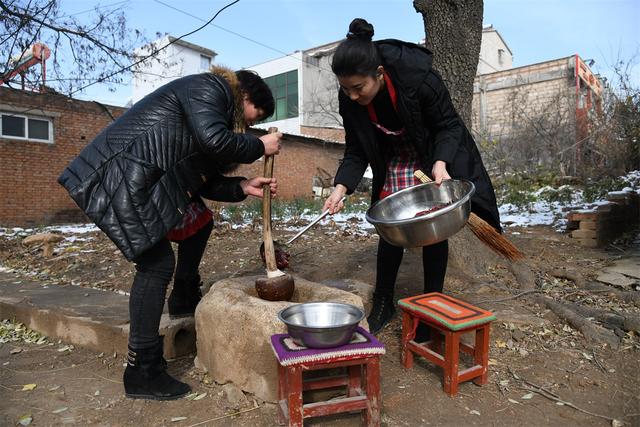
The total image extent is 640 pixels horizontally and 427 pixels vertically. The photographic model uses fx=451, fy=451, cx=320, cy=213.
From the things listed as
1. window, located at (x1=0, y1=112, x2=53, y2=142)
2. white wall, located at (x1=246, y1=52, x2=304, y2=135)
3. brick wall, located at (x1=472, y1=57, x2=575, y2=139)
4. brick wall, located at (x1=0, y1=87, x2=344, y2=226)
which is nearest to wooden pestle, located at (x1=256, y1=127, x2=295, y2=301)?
brick wall, located at (x1=0, y1=87, x2=344, y2=226)

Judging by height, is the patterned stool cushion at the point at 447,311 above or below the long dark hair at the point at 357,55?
below

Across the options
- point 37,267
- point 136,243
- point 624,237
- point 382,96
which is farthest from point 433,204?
point 37,267

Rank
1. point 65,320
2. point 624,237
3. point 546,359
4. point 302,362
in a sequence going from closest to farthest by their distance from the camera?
point 302,362
point 546,359
point 65,320
point 624,237

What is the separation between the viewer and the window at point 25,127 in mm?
10852

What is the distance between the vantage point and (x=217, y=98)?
2078 mm

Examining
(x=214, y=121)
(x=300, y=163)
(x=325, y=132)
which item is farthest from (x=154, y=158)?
(x=325, y=132)

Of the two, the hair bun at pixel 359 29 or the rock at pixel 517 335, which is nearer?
the hair bun at pixel 359 29

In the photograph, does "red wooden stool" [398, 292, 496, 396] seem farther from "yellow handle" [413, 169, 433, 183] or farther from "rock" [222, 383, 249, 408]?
"rock" [222, 383, 249, 408]

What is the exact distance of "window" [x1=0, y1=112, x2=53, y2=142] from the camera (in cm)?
1085

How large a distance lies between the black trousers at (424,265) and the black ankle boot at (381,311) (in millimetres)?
26

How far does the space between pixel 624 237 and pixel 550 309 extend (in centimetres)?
346

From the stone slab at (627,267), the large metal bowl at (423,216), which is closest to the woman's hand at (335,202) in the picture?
the large metal bowl at (423,216)

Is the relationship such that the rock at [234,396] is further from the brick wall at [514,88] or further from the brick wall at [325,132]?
the brick wall at [325,132]

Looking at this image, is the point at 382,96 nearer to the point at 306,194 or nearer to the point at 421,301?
the point at 421,301
